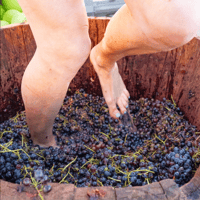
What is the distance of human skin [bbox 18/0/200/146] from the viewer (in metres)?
0.68

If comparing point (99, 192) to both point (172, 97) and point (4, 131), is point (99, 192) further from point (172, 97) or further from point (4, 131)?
point (172, 97)

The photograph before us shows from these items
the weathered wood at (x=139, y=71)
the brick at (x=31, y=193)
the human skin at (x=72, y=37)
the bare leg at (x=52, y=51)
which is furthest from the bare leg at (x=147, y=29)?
the brick at (x=31, y=193)

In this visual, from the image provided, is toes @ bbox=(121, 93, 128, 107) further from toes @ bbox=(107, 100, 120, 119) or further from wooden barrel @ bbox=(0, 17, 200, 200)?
wooden barrel @ bbox=(0, 17, 200, 200)

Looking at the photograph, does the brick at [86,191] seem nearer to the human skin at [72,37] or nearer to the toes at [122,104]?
the human skin at [72,37]

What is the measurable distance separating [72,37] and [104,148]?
0.66 meters

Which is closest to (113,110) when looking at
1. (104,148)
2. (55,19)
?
(104,148)

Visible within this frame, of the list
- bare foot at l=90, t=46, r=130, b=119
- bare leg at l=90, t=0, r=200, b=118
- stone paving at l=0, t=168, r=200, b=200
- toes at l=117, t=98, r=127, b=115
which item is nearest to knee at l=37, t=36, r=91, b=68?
bare leg at l=90, t=0, r=200, b=118

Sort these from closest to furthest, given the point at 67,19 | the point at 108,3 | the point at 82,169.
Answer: the point at 67,19, the point at 82,169, the point at 108,3

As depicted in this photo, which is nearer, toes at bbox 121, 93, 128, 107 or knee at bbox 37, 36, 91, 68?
knee at bbox 37, 36, 91, 68

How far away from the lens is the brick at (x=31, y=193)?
62 centimetres

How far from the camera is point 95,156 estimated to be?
1217mm

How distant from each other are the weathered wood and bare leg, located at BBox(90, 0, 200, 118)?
1.36 feet

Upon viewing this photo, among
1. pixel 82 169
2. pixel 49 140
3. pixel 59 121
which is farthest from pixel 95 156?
pixel 59 121

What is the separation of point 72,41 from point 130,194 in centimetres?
59
